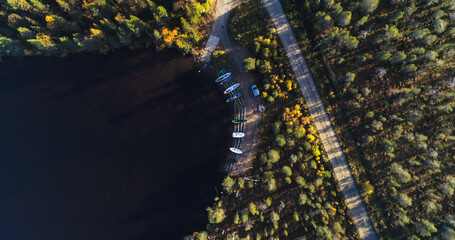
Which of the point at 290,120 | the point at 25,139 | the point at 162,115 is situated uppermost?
the point at 25,139

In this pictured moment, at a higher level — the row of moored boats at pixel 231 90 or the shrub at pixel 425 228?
the row of moored boats at pixel 231 90

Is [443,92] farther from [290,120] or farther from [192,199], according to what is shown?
[192,199]

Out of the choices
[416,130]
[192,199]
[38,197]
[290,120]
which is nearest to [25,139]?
[38,197]

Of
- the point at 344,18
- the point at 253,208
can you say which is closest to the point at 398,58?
the point at 344,18

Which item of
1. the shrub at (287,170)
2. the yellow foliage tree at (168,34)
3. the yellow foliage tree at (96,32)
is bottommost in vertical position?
the shrub at (287,170)

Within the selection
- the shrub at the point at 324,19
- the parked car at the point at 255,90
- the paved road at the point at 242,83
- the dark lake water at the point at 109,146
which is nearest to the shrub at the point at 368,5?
the shrub at the point at 324,19

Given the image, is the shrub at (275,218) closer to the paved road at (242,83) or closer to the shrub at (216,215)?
the paved road at (242,83)

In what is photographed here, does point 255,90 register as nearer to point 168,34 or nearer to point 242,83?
point 242,83
